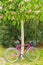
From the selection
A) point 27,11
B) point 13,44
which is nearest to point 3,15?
point 27,11

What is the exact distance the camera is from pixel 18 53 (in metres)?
7.72

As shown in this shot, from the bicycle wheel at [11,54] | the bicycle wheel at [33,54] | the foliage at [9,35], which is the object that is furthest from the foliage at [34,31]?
the bicycle wheel at [11,54]

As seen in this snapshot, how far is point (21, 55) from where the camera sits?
26.0 ft

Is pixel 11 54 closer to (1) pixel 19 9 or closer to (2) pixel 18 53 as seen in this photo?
(2) pixel 18 53

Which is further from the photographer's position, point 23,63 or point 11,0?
point 23,63

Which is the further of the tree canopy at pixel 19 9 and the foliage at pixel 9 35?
the foliage at pixel 9 35

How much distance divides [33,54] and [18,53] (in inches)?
22.5

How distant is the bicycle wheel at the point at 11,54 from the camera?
7648 mm

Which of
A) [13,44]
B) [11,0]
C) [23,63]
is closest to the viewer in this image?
[11,0]

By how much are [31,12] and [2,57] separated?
1.99 meters

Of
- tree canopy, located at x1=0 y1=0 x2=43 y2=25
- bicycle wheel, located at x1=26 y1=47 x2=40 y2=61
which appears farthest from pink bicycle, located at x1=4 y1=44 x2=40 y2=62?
tree canopy, located at x1=0 y1=0 x2=43 y2=25

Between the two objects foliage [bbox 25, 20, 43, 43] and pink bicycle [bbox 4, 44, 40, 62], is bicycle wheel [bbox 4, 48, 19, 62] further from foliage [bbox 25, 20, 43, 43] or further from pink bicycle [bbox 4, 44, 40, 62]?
foliage [bbox 25, 20, 43, 43]

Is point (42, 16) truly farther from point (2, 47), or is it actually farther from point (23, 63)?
point (2, 47)

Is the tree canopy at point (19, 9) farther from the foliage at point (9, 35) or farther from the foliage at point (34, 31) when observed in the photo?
the foliage at point (9, 35)
